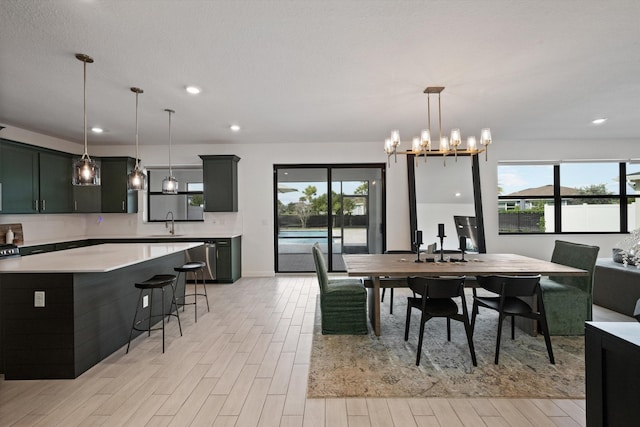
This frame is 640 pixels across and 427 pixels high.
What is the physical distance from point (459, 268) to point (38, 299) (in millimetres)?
3607

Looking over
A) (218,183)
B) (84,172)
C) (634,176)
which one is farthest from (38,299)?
(634,176)

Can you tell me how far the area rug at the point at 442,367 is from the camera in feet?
7.36

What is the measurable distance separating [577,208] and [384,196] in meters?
3.61

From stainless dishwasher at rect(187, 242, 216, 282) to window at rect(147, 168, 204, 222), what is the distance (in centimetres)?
88

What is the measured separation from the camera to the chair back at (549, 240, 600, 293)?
3.09 metres

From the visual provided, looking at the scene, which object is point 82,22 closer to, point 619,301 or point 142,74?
point 142,74

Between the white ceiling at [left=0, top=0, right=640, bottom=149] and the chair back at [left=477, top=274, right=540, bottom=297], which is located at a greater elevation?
the white ceiling at [left=0, top=0, right=640, bottom=149]

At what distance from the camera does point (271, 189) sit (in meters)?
6.08

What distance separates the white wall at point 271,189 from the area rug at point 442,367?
9.59ft

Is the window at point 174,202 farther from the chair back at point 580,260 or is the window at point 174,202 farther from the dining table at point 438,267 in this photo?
the chair back at point 580,260

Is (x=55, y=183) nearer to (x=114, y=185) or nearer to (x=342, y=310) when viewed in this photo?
(x=114, y=185)

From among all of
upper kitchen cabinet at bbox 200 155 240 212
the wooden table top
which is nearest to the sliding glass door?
upper kitchen cabinet at bbox 200 155 240 212

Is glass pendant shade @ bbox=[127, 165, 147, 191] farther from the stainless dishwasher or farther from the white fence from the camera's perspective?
the white fence

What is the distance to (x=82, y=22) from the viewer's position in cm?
216
